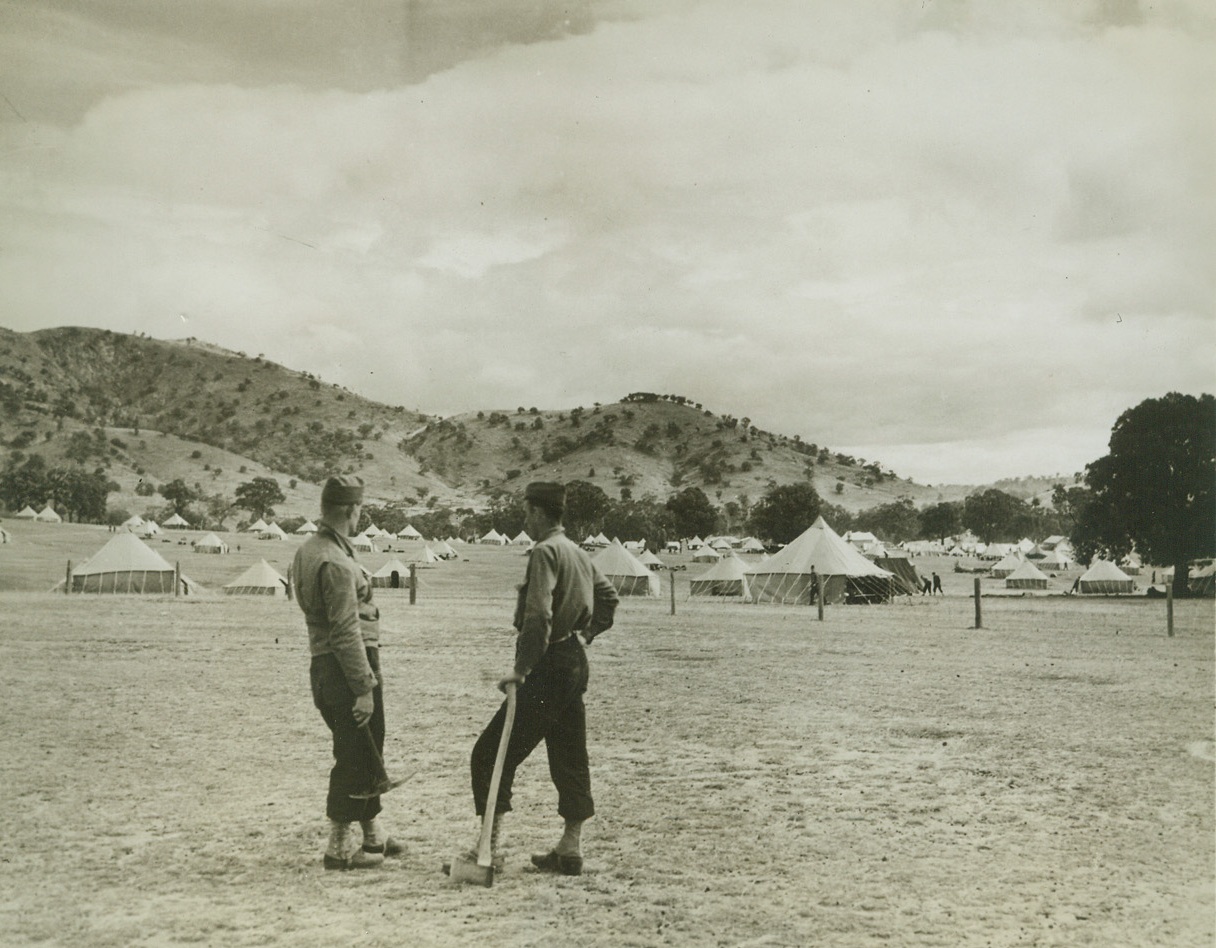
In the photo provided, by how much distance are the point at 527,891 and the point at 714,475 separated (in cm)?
12330

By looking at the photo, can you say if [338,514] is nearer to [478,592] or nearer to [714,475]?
[478,592]

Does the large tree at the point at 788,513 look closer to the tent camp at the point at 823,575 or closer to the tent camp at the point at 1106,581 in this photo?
the tent camp at the point at 1106,581

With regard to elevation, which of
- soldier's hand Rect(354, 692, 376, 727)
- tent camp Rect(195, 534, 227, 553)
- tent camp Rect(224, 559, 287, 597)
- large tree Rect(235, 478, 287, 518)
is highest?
large tree Rect(235, 478, 287, 518)

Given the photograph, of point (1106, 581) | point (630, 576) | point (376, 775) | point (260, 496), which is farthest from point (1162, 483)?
point (260, 496)

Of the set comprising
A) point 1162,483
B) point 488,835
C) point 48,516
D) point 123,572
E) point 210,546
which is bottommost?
point 488,835

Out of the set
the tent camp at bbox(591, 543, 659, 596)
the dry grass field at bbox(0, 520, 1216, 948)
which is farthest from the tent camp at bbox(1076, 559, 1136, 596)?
the dry grass field at bbox(0, 520, 1216, 948)

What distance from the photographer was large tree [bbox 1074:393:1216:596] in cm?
3838

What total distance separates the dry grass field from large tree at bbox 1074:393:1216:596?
26330 mm

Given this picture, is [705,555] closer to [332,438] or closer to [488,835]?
[488,835]

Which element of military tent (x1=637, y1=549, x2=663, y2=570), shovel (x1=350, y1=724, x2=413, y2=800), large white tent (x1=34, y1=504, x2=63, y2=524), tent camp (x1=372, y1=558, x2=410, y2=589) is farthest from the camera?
large white tent (x1=34, y1=504, x2=63, y2=524)

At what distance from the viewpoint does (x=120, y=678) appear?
13.2m

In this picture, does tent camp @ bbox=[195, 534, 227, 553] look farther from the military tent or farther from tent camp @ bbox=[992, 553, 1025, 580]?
tent camp @ bbox=[992, 553, 1025, 580]

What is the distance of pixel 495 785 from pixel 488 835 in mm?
246

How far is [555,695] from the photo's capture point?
17.4 ft
